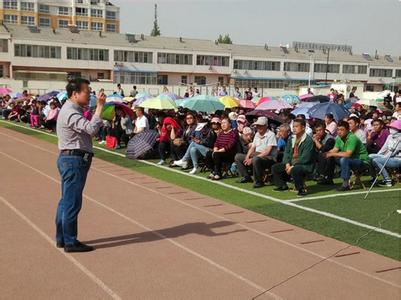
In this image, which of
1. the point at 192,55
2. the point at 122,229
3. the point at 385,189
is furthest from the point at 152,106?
the point at 192,55

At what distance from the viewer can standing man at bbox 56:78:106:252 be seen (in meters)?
5.62

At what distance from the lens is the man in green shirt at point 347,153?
9.66 m

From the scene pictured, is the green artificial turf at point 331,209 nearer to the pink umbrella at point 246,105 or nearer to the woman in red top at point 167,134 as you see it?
the woman in red top at point 167,134

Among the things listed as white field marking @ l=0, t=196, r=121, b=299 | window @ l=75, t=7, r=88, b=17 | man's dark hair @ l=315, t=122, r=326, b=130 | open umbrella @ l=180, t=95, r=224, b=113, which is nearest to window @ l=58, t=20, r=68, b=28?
window @ l=75, t=7, r=88, b=17

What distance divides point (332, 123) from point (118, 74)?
199ft

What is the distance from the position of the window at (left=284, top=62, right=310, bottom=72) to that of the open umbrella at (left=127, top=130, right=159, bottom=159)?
7303 cm

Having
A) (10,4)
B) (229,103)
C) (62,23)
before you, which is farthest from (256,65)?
(229,103)

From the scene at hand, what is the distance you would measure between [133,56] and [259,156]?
6415 cm

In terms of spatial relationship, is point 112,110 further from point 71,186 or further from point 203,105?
point 71,186

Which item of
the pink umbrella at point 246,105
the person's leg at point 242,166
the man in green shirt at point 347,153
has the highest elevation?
the pink umbrella at point 246,105

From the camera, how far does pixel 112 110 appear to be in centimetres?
1658

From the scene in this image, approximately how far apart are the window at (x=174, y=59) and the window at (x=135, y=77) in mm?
2663

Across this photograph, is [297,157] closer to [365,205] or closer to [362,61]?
[365,205]

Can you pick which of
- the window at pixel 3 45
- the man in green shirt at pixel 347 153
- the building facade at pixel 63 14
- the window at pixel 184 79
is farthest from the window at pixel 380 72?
the man in green shirt at pixel 347 153
